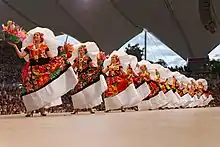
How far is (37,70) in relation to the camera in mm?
5254

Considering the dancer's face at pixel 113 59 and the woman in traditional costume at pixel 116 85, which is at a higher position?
the dancer's face at pixel 113 59

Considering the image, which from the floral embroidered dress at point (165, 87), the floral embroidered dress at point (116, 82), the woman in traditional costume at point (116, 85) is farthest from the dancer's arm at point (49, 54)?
the floral embroidered dress at point (165, 87)

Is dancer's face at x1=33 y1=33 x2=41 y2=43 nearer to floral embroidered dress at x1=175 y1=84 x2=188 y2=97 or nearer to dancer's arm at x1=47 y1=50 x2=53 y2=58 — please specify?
dancer's arm at x1=47 y1=50 x2=53 y2=58

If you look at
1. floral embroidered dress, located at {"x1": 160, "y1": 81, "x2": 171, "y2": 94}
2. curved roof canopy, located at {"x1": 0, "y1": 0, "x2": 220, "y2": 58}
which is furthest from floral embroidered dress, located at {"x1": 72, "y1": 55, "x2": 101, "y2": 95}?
curved roof canopy, located at {"x1": 0, "y1": 0, "x2": 220, "y2": 58}

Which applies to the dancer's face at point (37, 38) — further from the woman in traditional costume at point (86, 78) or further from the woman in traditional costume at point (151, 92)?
the woman in traditional costume at point (151, 92)

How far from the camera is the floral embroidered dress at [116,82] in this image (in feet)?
25.0

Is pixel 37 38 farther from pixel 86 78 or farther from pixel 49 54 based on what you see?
pixel 86 78

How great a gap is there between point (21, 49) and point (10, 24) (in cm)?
30

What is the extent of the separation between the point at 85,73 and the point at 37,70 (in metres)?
1.29

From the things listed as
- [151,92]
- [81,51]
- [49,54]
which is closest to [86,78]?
[81,51]

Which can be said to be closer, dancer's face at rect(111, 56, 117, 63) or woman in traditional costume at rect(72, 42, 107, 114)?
woman in traditional costume at rect(72, 42, 107, 114)

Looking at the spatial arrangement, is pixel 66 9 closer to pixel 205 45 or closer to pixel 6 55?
pixel 205 45

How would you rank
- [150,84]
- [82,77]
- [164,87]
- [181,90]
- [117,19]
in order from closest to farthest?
1. [82,77]
2. [150,84]
3. [164,87]
4. [181,90]
5. [117,19]

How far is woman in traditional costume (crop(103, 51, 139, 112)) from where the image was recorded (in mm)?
7609
